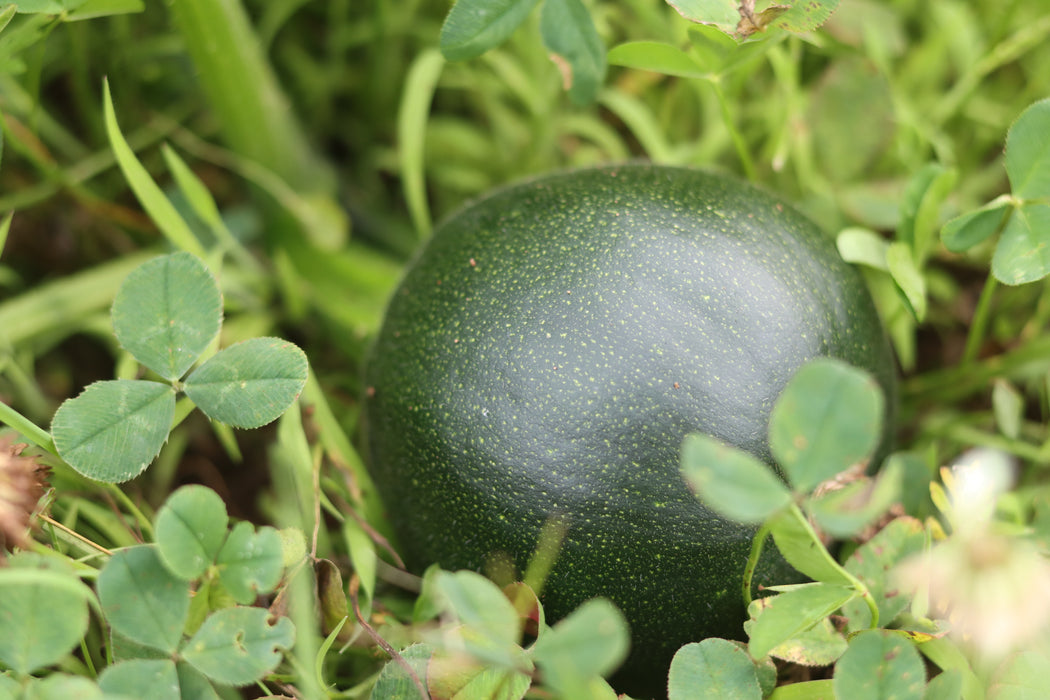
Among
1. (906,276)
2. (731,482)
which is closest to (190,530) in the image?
(731,482)

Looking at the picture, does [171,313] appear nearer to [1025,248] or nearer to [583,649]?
[583,649]

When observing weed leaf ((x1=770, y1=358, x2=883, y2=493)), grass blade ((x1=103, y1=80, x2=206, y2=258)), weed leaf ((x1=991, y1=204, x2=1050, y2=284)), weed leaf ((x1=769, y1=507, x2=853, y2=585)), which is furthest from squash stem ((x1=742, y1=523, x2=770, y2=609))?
grass blade ((x1=103, y1=80, x2=206, y2=258))

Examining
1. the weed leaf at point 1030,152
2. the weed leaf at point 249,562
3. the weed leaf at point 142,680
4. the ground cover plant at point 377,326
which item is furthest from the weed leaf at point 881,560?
the weed leaf at point 142,680

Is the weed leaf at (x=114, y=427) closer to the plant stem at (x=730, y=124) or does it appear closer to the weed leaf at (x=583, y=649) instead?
the weed leaf at (x=583, y=649)

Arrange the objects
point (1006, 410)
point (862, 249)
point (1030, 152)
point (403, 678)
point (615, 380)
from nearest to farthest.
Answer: point (403, 678) < point (615, 380) < point (1030, 152) < point (862, 249) < point (1006, 410)

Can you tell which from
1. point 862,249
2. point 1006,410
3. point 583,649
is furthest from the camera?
point 1006,410

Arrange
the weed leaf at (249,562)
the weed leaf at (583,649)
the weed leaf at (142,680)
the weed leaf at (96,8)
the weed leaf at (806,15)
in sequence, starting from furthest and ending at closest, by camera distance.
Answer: the weed leaf at (96,8) < the weed leaf at (806,15) < the weed leaf at (249,562) < the weed leaf at (142,680) < the weed leaf at (583,649)

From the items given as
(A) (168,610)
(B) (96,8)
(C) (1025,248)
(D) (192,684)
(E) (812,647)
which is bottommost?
(E) (812,647)
